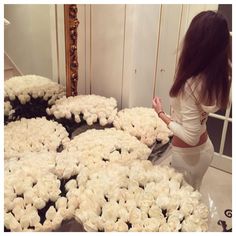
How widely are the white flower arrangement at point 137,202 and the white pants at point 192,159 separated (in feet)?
0.44

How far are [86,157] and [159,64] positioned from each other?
1034mm

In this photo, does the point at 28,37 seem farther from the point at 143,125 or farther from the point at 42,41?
the point at 143,125

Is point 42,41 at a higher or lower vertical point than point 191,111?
higher

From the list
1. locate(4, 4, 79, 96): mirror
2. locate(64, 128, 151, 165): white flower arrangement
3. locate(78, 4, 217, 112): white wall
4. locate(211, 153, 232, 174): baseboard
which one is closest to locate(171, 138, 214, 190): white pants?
locate(64, 128, 151, 165): white flower arrangement

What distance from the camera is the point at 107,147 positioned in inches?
49.1

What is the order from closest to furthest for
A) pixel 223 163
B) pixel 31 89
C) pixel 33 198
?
1. pixel 33 198
2. pixel 31 89
3. pixel 223 163

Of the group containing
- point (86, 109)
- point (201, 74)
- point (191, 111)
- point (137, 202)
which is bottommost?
point (137, 202)

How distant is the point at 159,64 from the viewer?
2029 millimetres

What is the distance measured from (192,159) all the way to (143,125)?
0.30m

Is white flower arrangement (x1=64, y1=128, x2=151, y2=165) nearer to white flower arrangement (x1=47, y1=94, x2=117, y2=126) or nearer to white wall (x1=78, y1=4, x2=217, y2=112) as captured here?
white flower arrangement (x1=47, y1=94, x2=117, y2=126)

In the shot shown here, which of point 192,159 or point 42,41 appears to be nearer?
point 192,159

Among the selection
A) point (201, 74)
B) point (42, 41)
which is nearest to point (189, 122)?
point (201, 74)

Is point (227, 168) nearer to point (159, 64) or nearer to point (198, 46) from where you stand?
point (159, 64)

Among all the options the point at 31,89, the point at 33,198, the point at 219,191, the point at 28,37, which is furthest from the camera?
the point at 219,191
